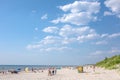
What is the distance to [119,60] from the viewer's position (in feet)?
190

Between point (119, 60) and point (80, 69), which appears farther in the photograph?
point (119, 60)

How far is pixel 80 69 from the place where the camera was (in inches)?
2047

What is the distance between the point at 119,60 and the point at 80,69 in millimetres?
12298
